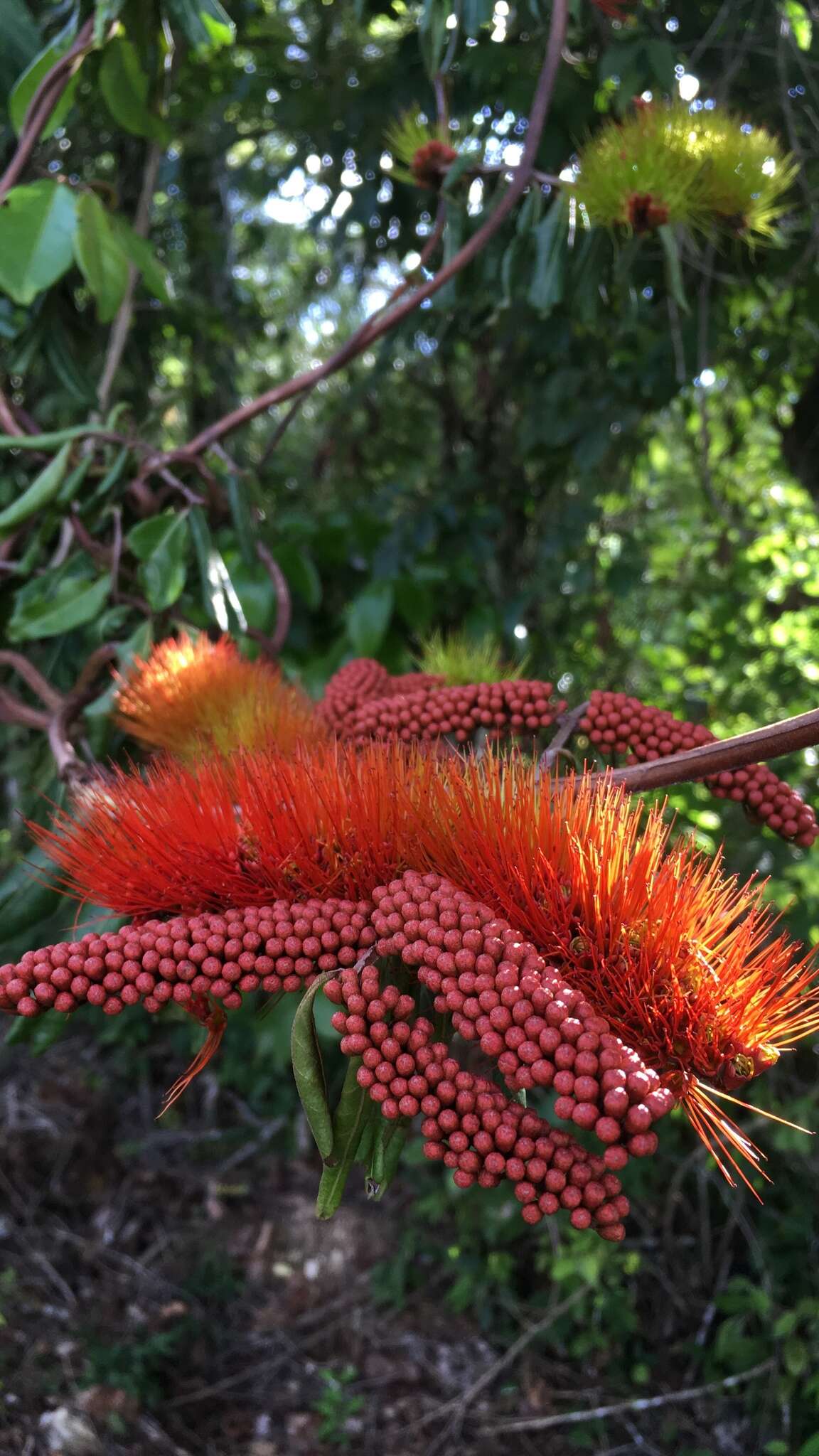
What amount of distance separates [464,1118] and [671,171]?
2.54 ft

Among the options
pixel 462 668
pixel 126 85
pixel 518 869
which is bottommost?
pixel 518 869

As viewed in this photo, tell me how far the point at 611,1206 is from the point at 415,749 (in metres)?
0.27

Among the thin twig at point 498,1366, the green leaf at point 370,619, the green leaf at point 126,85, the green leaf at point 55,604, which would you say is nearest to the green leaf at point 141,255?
the green leaf at point 126,85

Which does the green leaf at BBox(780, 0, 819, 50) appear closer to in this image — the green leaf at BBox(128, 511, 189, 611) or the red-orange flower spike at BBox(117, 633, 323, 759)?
the green leaf at BBox(128, 511, 189, 611)

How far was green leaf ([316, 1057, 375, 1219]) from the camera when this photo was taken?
44 centimetres

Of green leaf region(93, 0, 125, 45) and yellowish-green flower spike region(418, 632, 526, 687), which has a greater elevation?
green leaf region(93, 0, 125, 45)

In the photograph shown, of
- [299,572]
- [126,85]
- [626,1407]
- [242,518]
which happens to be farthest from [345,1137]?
[626,1407]

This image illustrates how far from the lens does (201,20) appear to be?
3.16ft

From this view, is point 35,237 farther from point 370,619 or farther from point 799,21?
point 799,21

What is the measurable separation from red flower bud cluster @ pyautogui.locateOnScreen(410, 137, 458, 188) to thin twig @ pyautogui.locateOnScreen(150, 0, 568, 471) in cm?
7

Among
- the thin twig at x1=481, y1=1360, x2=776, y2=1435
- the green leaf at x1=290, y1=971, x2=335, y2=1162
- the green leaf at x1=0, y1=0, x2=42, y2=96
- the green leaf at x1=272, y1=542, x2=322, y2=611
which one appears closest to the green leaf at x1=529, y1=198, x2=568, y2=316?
the green leaf at x1=0, y1=0, x2=42, y2=96

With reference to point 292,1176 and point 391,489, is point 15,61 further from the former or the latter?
point 292,1176

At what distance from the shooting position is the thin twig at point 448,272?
0.90 m

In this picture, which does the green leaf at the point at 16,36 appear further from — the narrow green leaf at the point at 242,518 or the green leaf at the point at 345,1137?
the green leaf at the point at 345,1137
